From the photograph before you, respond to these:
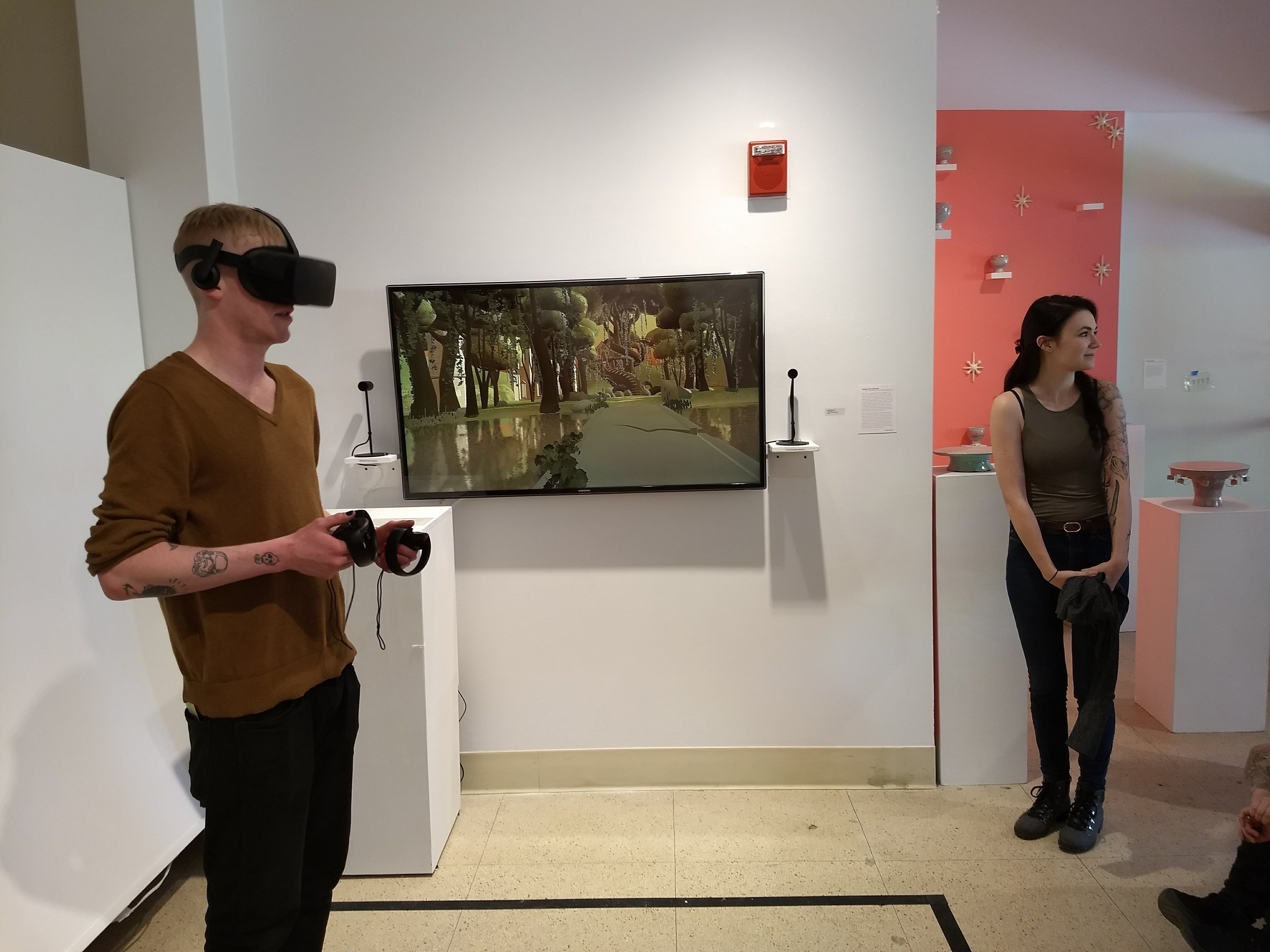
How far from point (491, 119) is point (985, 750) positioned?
2.86 meters

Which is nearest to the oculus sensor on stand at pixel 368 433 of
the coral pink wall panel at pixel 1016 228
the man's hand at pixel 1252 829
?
the man's hand at pixel 1252 829

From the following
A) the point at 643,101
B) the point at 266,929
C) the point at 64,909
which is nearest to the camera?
the point at 266,929

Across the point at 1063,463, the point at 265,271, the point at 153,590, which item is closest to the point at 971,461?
the point at 1063,463

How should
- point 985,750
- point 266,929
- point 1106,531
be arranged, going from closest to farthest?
point 266,929
point 1106,531
point 985,750

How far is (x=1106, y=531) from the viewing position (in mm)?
2498

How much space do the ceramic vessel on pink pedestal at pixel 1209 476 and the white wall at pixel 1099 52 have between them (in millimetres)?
2022

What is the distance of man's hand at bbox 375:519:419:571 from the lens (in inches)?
63.1

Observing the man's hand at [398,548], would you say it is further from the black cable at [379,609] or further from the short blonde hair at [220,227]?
the black cable at [379,609]

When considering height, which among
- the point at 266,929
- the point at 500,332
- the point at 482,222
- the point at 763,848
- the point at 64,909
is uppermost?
the point at 482,222

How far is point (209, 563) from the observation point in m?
1.33

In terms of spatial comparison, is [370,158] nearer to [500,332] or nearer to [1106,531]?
[500,332]

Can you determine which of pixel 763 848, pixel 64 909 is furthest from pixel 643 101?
pixel 64 909

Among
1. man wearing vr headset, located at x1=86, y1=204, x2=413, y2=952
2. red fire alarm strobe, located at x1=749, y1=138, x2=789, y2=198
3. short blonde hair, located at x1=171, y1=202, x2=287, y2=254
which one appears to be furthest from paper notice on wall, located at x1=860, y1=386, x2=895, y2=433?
short blonde hair, located at x1=171, y1=202, x2=287, y2=254

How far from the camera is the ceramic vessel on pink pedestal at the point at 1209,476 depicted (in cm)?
320
